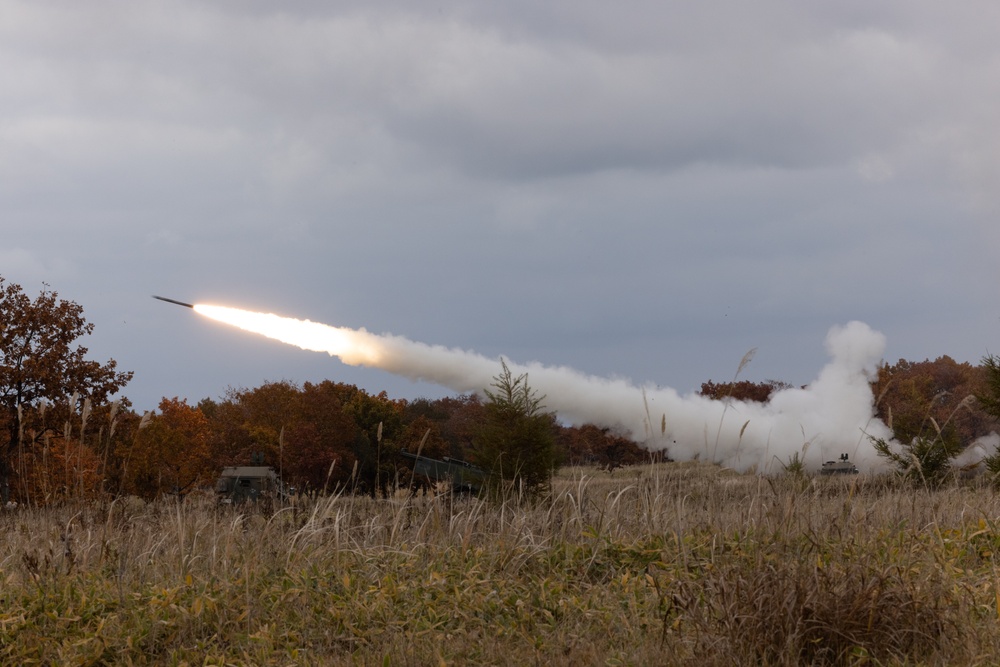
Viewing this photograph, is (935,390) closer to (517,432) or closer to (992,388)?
(992,388)

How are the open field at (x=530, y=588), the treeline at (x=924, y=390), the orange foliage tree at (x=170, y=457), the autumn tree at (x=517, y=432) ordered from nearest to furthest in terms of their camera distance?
the open field at (x=530, y=588)
the autumn tree at (x=517, y=432)
the orange foliage tree at (x=170, y=457)
the treeline at (x=924, y=390)

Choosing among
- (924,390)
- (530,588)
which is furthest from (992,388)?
(924,390)

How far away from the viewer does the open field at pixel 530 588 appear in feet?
20.1

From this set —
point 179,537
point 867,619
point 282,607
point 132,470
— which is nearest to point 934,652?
point 867,619

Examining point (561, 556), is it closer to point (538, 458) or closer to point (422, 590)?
point (422, 590)

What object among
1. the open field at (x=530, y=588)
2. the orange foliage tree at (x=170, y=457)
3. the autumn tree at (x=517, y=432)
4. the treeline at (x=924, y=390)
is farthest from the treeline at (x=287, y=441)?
the open field at (x=530, y=588)

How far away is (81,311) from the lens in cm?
3750

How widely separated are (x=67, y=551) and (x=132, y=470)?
119 feet

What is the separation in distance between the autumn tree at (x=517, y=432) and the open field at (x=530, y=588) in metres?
13.7

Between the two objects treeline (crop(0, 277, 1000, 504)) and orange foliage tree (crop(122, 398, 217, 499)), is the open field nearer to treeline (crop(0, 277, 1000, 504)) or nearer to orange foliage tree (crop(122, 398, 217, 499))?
treeline (crop(0, 277, 1000, 504))

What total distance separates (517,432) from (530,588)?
54.7 ft

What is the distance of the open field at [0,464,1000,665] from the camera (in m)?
6.13

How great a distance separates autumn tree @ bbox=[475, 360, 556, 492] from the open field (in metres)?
13.7

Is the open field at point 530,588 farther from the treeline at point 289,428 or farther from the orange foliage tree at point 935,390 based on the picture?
the orange foliage tree at point 935,390
